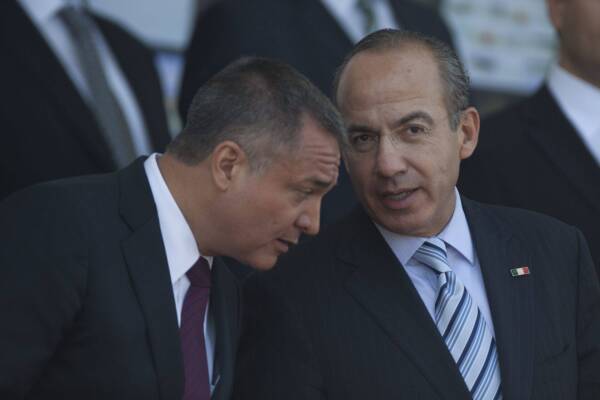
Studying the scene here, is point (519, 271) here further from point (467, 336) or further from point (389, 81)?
point (389, 81)

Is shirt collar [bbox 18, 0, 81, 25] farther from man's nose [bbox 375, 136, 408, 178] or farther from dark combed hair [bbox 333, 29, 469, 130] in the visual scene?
man's nose [bbox 375, 136, 408, 178]

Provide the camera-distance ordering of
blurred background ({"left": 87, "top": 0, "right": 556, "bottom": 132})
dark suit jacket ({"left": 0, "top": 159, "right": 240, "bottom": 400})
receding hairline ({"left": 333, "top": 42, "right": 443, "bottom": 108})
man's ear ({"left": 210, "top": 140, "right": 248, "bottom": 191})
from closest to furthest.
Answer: dark suit jacket ({"left": 0, "top": 159, "right": 240, "bottom": 400}) → man's ear ({"left": 210, "top": 140, "right": 248, "bottom": 191}) → receding hairline ({"left": 333, "top": 42, "right": 443, "bottom": 108}) → blurred background ({"left": 87, "top": 0, "right": 556, "bottom": 132})

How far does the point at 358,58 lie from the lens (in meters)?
3.24

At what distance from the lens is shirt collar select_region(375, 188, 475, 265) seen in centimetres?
323

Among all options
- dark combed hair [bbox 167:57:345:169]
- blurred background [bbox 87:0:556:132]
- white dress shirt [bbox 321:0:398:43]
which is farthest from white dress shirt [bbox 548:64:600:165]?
blurred background [bbox 87:0:556:132]

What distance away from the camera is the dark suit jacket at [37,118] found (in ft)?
12.0

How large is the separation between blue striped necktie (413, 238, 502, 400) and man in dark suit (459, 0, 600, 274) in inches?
35.3

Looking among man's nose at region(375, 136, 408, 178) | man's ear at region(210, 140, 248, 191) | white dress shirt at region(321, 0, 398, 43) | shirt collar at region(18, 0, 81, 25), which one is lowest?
man's nose at region(375, 136, 408, 178)

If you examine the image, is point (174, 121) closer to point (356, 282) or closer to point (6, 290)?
point (356, 282)

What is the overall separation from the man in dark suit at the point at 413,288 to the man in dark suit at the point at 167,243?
0.63 feet

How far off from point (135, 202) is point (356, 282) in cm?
68

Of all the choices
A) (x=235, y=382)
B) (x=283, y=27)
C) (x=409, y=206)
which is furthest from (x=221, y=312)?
(x=283, y=27)

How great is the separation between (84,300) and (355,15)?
220cm

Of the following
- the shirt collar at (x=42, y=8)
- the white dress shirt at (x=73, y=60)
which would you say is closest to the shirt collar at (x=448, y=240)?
the white dress shirt at (x=73, y=60)
